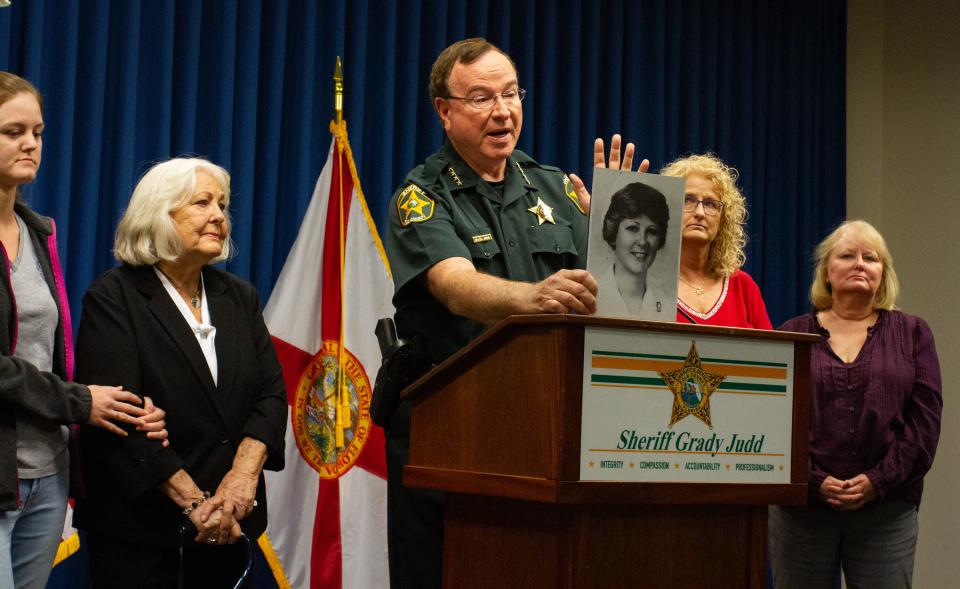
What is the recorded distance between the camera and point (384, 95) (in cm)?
437

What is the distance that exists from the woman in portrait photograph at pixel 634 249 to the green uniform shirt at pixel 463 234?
49 centimetres

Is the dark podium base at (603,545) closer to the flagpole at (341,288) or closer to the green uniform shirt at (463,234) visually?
the green uniform shirt at (463,234)

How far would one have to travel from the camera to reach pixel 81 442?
263 cm

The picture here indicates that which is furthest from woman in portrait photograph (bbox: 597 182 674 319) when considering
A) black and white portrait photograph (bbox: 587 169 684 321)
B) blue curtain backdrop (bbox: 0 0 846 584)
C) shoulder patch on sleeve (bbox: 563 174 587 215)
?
blue curtain backdrop (bbox: 0 0 846 584)

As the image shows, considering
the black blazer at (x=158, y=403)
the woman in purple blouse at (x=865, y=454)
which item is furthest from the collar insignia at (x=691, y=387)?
the woman in purple blouse at (x=865, y=454)

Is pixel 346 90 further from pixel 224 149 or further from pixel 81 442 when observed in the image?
pixel 81 442

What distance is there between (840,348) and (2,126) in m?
2.62

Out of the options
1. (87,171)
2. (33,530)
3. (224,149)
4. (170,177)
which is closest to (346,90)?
(224,149)

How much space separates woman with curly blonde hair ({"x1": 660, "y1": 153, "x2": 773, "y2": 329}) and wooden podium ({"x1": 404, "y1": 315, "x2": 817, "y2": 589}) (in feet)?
4.07

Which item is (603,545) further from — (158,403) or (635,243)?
(158,403)

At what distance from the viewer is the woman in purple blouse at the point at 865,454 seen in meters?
3.35

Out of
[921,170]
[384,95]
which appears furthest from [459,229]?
[921,170]

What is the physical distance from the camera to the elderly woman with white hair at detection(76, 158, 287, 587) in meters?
2.55

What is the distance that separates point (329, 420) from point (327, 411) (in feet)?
0.10
